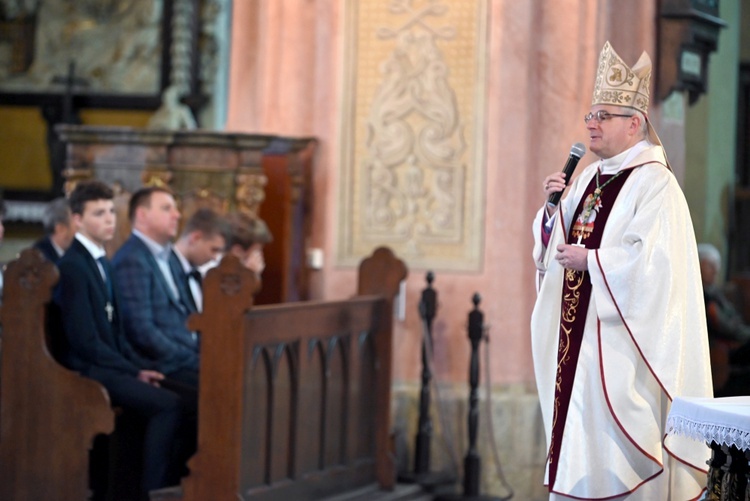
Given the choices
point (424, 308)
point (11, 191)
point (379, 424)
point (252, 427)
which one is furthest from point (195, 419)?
point (11, 191)

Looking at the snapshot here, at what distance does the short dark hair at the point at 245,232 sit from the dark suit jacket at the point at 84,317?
3.04ft

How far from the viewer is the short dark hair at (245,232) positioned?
6.93 meters

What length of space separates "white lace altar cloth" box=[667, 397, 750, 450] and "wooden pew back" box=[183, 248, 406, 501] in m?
2.10

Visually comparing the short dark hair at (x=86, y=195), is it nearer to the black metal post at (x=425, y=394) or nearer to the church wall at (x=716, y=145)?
the black metal post at (x=425, y=394)

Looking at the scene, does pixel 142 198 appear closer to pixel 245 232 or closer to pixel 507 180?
pixel 245 232

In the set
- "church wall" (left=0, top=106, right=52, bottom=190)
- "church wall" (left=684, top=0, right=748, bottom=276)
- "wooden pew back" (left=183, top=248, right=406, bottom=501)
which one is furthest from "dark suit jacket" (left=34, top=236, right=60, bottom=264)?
"church wall" (left=684, top=0, right=748, bottom=276)

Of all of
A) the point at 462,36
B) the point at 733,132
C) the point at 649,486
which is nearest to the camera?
the point at 649,486

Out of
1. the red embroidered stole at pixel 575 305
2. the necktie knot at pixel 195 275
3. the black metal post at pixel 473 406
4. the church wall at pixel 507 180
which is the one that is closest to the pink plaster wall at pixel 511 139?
the church wall at pixel 507 180

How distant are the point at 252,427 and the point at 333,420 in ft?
2.70

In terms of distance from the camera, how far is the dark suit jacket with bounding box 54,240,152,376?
6.08m

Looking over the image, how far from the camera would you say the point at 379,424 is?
721 cm

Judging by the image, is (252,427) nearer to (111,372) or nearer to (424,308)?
(111,372)

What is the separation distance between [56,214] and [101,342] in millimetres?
1446

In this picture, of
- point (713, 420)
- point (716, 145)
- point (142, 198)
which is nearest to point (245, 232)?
point (142, 198)
